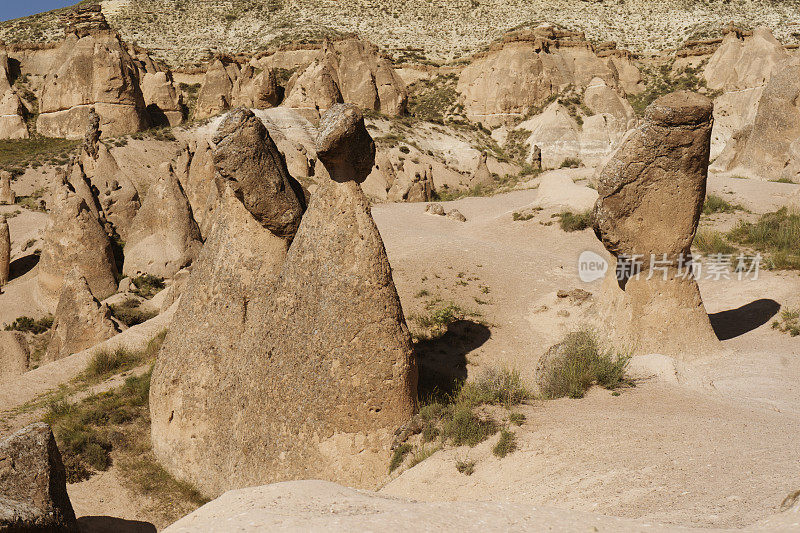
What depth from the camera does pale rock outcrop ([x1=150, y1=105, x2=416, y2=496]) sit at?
623cm

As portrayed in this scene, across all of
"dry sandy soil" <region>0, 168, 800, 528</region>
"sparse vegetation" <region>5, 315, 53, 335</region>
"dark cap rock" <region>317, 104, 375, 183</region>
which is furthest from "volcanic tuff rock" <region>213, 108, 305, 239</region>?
"sparse vegetation" <region>5, 315, 53, 335</region>

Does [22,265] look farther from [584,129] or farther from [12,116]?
[584,129]

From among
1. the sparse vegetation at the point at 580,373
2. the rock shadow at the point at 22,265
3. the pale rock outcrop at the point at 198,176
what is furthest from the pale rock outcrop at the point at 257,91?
the sparse vegetation at the point at 580,373

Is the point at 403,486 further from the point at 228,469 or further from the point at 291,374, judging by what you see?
the point at 228,469

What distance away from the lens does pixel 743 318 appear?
414 inches

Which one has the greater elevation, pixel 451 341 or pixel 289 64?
pixel 289 64

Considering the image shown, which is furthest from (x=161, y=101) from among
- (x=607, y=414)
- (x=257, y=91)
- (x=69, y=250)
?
(x=607, y=414)

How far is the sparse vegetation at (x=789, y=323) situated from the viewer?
9.27m

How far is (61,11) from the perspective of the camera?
65.4m

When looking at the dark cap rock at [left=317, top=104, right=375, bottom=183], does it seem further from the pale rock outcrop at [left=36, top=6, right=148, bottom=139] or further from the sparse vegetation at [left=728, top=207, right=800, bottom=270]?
the pale rock outcrop at [left=36, top=6, right=148, bottom=139]

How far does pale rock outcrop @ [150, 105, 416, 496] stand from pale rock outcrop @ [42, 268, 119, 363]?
18.1ft

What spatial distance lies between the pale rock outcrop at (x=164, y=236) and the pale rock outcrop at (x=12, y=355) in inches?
184

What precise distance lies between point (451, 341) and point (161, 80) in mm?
38241

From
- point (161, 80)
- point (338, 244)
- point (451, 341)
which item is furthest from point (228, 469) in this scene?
point (161, 80)
